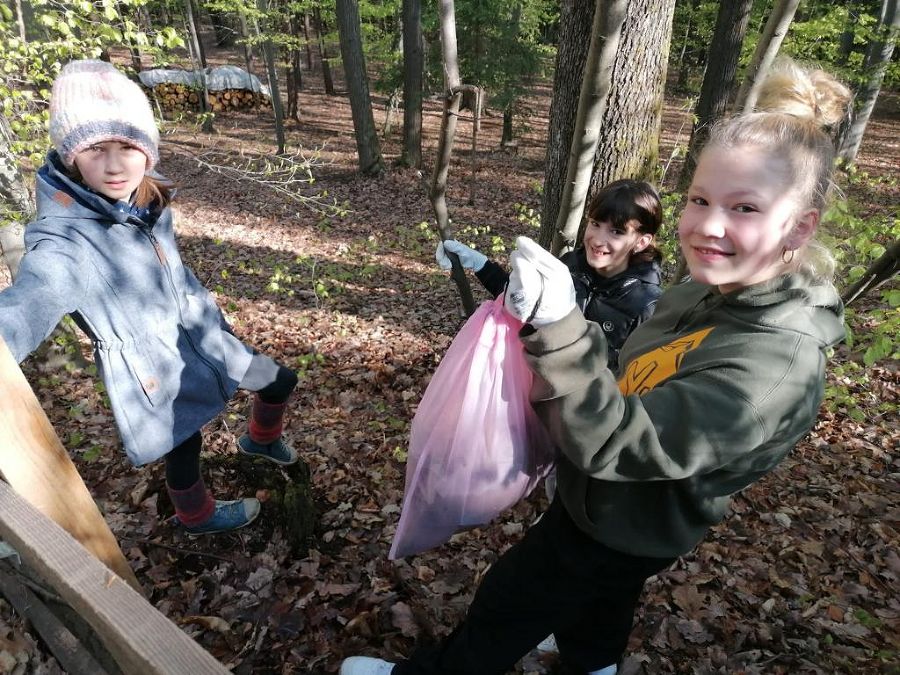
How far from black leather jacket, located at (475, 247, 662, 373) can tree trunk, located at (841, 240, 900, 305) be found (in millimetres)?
1062

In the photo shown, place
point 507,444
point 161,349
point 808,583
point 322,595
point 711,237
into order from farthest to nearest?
point 808,583 < point 322,595 < point 161,349 < point 507,444 < point 711,237

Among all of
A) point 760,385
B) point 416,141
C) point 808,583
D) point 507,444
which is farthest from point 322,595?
point 416,141

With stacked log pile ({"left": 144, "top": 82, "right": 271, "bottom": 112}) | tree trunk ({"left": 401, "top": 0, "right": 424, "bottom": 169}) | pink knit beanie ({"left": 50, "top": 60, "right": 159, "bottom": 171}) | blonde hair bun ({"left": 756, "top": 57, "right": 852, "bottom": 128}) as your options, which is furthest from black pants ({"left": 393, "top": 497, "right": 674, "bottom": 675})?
stacked log pile ({"left": 144, "top": 82, "right": 271, "bottom": 112})

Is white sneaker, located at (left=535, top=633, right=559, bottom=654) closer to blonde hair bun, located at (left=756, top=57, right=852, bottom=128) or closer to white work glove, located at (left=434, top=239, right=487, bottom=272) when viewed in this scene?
white work glove, located at (left=434, top=239, right=487, bottom=272)

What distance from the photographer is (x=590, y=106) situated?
232 centimetres

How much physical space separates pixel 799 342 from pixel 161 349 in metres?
2.22

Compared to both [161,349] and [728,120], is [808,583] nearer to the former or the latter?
[728,120]

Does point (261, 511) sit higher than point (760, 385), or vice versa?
point (760, 385)

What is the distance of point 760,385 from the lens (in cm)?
112

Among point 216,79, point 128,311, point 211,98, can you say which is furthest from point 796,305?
point 216,79

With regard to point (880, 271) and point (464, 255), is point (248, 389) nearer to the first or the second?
point (464, 255)

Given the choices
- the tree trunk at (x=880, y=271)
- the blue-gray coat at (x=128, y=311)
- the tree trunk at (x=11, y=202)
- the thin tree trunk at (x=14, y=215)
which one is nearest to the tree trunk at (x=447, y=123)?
the blue-gray coat at (x=128, y=311)

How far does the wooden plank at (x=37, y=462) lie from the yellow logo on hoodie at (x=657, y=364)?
1.74m

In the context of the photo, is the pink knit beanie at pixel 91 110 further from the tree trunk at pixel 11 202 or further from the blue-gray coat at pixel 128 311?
the tree trunk at pixel 11 202
